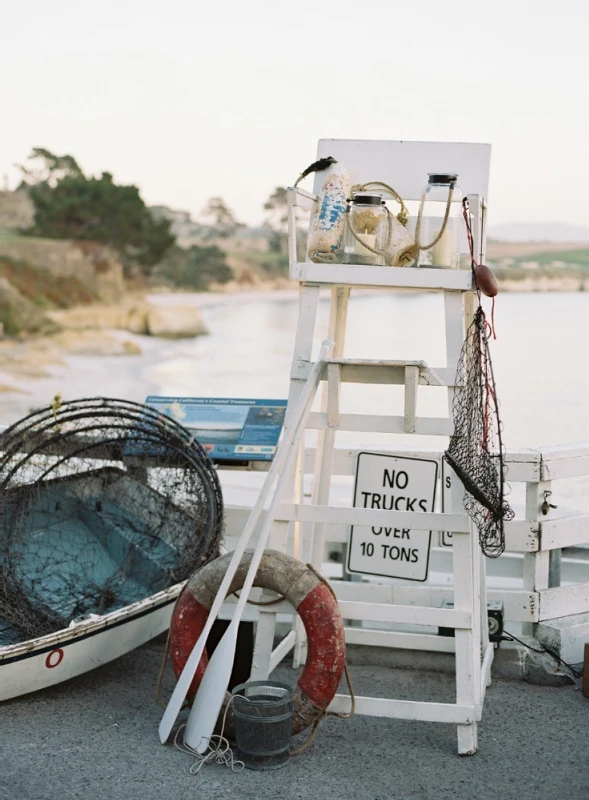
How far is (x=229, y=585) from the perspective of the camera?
140 inches

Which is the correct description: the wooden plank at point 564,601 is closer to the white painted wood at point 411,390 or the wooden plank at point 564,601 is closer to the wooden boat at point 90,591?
the white painted wood at point 411,390

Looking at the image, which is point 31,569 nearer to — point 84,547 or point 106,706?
point 84,547

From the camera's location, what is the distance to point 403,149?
12.9 feet

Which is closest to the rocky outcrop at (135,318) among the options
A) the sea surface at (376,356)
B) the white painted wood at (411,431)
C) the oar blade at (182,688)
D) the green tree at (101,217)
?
the sea surface at (376,356)

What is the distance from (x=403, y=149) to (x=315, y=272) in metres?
0.63

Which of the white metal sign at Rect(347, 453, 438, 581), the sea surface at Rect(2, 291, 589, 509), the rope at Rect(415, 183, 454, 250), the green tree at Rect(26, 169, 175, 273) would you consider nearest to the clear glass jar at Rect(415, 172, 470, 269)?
the rope at Rect(415, 183, 454, 250)

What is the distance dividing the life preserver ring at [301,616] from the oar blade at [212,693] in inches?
5.4

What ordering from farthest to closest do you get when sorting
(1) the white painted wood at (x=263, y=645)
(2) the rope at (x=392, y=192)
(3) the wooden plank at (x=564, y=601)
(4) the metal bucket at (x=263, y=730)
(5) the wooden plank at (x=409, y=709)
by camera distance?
(3) the wooden plank at (x=564, y=601)
(2) the rope at (x=392, y=192)
(1) the white painted wood at (x=263, y=645)
(5) the wooden plank at (x=409, y=709)
(4) the metal bucket at (x=263, y=730)

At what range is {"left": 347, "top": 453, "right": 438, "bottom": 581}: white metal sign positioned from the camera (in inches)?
173

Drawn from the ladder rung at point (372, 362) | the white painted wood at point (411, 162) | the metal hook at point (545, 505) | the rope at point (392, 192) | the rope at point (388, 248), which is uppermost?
the white painted wood at point (411, 162)

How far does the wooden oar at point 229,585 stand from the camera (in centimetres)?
350

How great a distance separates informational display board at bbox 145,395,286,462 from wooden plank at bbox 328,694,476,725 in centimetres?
155

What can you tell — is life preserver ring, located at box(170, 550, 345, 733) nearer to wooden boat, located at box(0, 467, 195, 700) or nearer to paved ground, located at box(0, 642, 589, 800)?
paved ground, located at box(0, 642, 589, 800)

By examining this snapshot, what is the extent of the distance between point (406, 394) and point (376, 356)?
8901 mm
